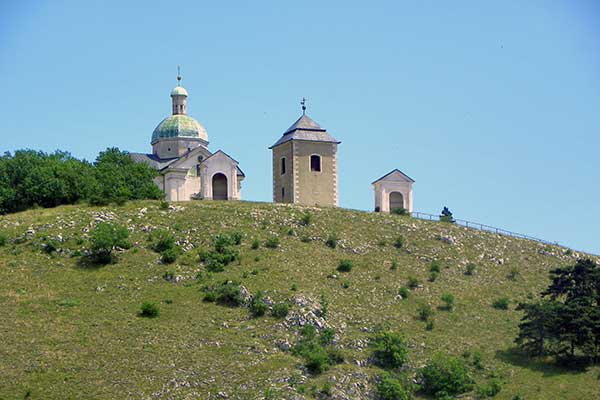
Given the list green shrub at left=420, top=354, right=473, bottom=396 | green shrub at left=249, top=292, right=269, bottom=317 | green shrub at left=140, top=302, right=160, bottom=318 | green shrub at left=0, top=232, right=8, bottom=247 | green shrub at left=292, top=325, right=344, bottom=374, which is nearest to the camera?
green shrub at left=292, top=325, right=344, bottom=374

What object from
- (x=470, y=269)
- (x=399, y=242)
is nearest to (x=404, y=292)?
(x=470, y=269)

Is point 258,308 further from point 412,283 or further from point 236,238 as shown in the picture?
point 412,283

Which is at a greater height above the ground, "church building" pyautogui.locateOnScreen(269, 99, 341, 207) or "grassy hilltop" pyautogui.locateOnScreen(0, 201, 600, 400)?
"church building" pyautogui.locateOnScreen(269, 99, 341, 207)

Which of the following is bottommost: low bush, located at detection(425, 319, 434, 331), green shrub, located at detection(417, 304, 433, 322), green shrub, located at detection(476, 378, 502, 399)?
green shrub, located at detection(476, 378, 502, 399)

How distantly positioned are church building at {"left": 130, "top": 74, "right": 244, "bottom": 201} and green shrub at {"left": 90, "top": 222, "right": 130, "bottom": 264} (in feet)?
50.3

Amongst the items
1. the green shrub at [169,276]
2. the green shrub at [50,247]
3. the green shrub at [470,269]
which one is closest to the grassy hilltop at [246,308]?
the green shrub at [169,276]

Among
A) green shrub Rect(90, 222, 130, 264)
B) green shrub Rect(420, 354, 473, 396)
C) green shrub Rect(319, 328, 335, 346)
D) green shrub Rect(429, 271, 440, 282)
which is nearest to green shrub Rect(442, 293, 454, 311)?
green shrub Rect(429, 271, 440, 282)

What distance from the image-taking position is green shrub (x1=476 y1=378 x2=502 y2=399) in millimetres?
67438

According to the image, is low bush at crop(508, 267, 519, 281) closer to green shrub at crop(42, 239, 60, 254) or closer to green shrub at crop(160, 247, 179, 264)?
green shrub at crop(160, 247, 179, 264)

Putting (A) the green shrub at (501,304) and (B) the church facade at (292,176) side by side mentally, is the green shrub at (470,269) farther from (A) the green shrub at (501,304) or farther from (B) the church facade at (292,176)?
(B) the church facade at (292,176)

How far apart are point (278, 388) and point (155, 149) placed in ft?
152

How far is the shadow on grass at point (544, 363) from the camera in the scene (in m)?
71.2

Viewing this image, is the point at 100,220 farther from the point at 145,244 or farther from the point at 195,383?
the point at 195,383

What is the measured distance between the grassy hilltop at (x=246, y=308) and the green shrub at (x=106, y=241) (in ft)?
2.51
